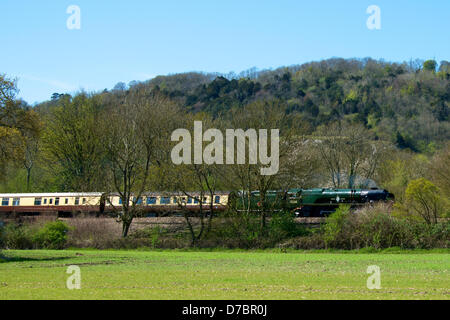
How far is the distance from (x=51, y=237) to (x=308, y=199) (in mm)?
24070

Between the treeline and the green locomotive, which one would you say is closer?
the treeline

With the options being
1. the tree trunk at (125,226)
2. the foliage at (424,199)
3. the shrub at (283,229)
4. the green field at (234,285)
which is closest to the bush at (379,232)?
the foliage at (424,199)

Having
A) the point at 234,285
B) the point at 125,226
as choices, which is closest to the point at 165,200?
the point at 125,226

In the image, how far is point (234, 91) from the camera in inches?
7338

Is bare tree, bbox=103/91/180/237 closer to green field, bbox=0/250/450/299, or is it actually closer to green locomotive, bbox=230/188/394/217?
green locomotive, bbox=230/188/394/217

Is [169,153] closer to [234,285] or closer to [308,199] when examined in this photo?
[308,199]

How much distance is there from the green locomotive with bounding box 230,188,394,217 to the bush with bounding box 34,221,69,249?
14945 mm

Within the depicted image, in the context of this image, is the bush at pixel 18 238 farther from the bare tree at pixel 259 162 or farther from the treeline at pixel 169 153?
the bare tree at pixel 259 162

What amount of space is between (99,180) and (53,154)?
11361mm

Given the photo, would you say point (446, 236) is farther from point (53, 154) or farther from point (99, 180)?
point (53, 154)

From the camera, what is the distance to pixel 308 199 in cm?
5741

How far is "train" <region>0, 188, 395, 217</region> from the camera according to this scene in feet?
172

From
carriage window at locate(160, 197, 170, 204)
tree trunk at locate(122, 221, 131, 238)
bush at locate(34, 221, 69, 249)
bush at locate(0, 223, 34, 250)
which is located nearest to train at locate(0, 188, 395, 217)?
carriage window at locate(160, 197, 170, 204)
